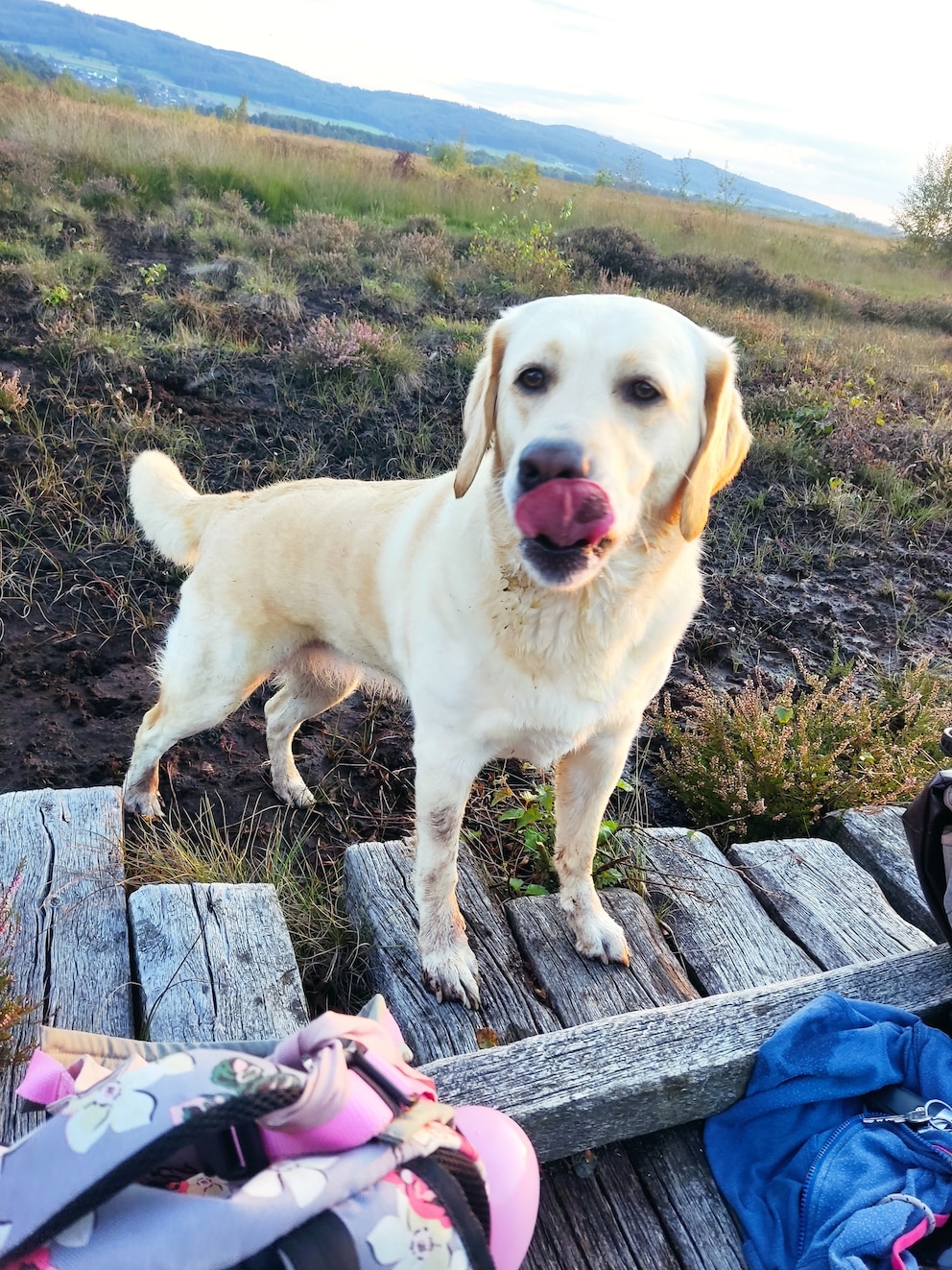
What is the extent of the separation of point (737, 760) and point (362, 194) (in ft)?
33.5

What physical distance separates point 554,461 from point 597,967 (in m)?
1.34

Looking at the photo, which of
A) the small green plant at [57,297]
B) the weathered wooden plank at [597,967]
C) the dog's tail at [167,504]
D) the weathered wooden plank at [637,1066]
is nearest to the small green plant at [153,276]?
the small green plant at [57,297]

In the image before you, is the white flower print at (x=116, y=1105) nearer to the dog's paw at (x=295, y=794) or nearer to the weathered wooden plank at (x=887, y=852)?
the dog's paw at (x=295, y=794)

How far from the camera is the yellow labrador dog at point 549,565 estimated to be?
5.53 feet

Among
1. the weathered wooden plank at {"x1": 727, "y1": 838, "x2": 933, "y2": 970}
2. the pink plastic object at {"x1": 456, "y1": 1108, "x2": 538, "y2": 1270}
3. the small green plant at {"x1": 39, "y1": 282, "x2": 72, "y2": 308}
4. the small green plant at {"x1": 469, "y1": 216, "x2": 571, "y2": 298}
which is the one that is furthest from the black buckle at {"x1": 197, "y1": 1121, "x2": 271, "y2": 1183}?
the small green plant at {"x1": 469, "y1": 216, "x2": 571, "y2": 298}

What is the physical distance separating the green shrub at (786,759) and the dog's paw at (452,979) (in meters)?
1.10

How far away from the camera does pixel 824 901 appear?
2393mm

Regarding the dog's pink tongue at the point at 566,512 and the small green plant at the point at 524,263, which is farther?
the small green plant at the point at 524,263

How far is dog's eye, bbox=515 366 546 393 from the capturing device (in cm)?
180

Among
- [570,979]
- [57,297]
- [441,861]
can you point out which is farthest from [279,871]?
[57,297]

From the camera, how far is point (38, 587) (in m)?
3.61

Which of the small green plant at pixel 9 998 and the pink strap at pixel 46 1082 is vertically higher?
the pink strap at pixel 46 1082

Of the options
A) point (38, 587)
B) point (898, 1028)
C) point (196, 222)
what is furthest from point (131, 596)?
point (196, 222)

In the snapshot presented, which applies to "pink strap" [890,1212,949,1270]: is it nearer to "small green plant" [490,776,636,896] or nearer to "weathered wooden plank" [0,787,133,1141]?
"small green plant" [490,776,636,896]
